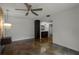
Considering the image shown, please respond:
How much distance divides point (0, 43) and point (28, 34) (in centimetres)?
55

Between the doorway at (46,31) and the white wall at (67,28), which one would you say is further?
the doorway at (46,31)

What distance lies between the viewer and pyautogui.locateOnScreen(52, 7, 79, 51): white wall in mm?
1824

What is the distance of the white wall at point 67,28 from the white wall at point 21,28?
477 mm

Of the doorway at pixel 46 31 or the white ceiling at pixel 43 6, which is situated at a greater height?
the white ceiling at pixel 43 6

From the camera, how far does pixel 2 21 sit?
1813 mm

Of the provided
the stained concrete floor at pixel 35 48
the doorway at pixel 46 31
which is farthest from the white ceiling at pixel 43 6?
the stained concrete floor at pixel 35 48

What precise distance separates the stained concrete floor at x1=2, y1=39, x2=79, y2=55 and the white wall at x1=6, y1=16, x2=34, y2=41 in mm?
112

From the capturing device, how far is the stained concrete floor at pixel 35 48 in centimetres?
186

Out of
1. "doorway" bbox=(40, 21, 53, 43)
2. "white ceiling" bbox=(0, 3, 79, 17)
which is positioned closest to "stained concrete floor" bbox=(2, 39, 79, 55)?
"doorway" bbox=(40, 21, 53, 43)

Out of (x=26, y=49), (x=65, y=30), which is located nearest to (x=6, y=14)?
(x=26, y=49)

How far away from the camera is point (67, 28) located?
1899mm

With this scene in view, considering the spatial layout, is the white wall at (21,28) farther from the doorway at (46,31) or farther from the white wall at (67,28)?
the white wall at (67,28)
